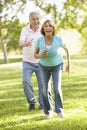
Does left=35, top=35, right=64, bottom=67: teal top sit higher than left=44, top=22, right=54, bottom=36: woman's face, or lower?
lower

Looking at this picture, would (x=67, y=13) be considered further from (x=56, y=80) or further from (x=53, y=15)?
(x=56, y=80)

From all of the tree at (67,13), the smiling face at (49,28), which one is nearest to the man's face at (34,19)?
the smiling face at (49,28)

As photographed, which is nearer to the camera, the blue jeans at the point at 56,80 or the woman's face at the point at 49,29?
the woman's face at the point at 49,29

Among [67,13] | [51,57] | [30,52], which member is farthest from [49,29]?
[67,13]

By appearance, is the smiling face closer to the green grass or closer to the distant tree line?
the green grass

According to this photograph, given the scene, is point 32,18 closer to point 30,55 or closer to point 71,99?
point 30,55

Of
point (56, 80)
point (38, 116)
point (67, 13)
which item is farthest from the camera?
point (67, 13)

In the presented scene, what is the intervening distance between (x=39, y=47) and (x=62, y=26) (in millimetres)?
39866

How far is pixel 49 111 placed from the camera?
9.19 meters

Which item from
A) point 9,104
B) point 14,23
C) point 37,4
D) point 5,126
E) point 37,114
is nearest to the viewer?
point 5,126

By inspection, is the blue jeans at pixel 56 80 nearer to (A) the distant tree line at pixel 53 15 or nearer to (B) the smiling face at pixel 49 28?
(B) the smiling face at pixel 49 28

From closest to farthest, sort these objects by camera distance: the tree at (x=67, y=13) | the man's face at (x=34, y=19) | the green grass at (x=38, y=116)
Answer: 1. the green grass at (x=38, y=116)
2. the man's face at (x=34, y=19)
3. the tree at (x=67, y=13)

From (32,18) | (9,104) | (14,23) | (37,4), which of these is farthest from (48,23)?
(14,23)

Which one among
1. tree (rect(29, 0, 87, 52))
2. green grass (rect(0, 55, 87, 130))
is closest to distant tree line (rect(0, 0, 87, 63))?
tree (rect(29, 0, 87, 52))
